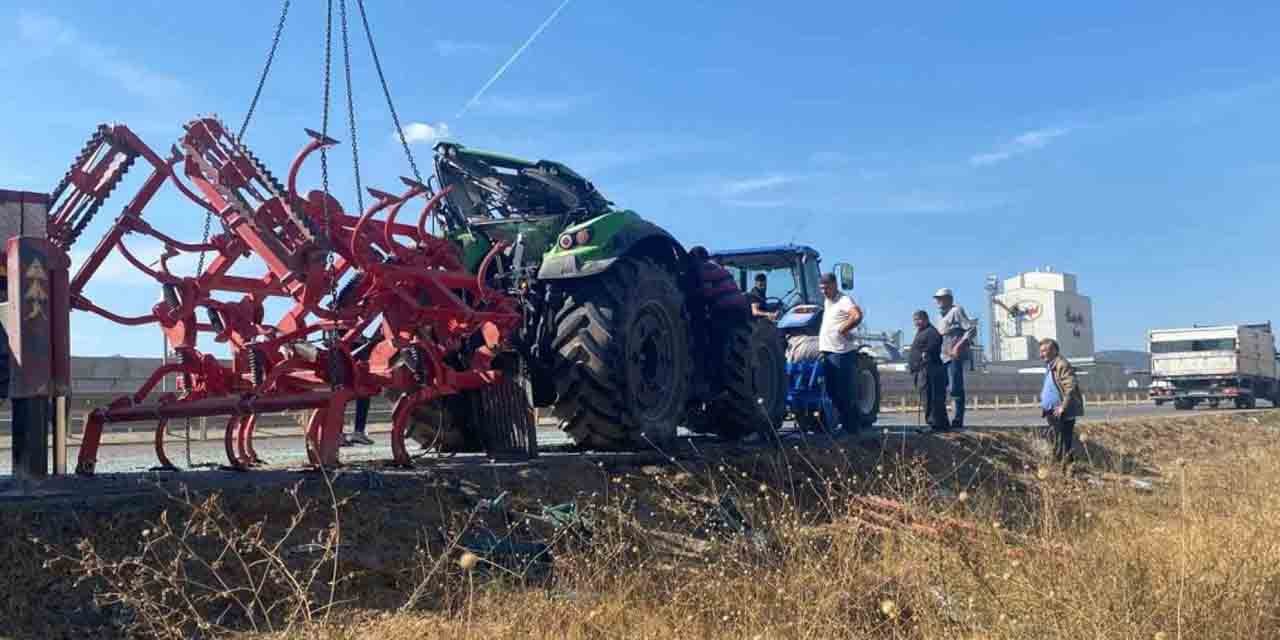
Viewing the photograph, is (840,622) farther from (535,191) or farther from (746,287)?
(746,287)

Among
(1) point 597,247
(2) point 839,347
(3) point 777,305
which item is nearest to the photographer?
(1) point 597,247

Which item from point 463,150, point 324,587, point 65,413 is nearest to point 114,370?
point 463,150

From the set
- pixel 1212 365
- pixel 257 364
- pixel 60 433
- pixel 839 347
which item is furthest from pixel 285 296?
pixel 1212 365

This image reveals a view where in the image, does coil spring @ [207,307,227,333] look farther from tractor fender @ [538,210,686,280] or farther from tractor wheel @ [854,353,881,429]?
tractor wheel @ [854,353,881,429]

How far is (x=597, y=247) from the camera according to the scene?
7297mm

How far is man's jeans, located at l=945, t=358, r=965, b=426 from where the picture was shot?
12.1m

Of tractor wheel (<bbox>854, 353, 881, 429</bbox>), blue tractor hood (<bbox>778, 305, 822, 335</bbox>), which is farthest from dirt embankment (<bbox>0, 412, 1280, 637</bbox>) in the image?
blue tractor hood (<bbox>778, 305, 822, 335</bbox>)

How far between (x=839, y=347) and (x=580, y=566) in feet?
20.9

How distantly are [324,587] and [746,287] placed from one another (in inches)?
343

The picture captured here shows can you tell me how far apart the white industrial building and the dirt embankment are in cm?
6885

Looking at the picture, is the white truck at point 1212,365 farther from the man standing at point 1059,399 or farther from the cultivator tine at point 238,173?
the cultivator tine at point 238,173

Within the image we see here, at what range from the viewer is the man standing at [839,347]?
10242 millimetres

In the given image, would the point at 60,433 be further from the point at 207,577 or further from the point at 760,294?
the point at 760,294

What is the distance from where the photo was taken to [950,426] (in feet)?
39.0
